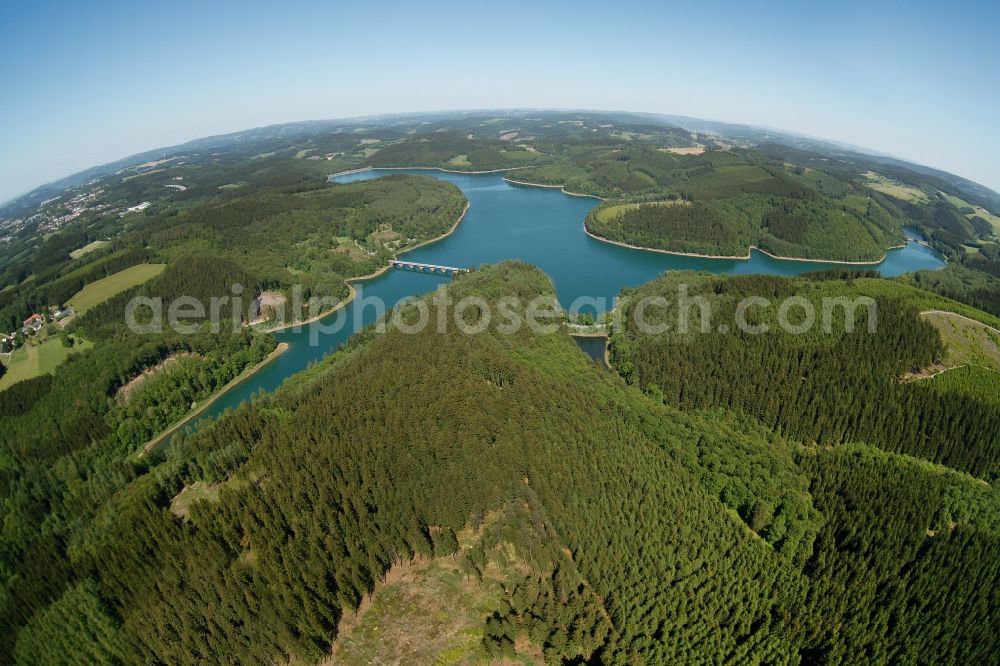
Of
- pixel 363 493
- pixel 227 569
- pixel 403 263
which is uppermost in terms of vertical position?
pixel 403 263

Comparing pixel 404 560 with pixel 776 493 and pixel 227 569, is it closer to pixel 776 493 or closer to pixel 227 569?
pixel 227 569

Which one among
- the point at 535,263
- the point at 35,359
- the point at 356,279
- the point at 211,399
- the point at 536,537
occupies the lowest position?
the point at 536,537

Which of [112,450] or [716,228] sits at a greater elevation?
[716,228]

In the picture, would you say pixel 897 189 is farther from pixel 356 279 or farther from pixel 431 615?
pixel 431 615

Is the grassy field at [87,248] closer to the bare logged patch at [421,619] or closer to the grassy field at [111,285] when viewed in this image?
the grassy field at [111,285]

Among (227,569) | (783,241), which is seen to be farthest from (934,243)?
(227,569)

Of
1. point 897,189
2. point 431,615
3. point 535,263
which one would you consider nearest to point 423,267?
point 535,263
